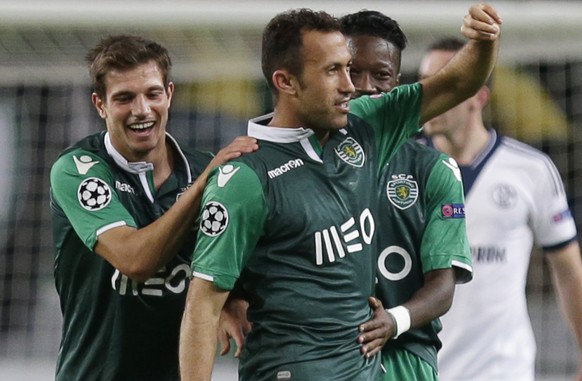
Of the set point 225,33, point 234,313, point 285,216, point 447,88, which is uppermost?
point 225,33

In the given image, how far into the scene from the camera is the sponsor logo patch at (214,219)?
12.0 ft

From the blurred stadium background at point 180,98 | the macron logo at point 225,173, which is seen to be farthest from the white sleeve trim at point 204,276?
the blurred stadium background at point 180,98

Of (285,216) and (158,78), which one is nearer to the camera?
(285,216)

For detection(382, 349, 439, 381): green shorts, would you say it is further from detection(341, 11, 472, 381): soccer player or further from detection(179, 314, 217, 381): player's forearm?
detection(179, 314, 217, 381): player's forearm

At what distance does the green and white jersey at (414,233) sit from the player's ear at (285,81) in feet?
1.47

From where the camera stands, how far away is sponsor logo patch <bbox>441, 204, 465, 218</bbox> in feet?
13.4

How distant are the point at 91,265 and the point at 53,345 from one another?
4013 mm

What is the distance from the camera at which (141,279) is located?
4.12 meters

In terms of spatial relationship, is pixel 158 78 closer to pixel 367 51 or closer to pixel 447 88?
pixel 367 51

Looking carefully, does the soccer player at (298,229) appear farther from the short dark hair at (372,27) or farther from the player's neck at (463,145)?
the player's neck at (463,145)

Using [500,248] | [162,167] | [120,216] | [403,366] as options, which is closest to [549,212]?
[500,248]

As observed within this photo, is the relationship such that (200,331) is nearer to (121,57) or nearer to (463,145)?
(121,57)

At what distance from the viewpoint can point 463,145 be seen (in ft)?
18.2

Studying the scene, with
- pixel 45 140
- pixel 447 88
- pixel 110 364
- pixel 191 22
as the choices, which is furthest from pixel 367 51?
pixel 45 140
